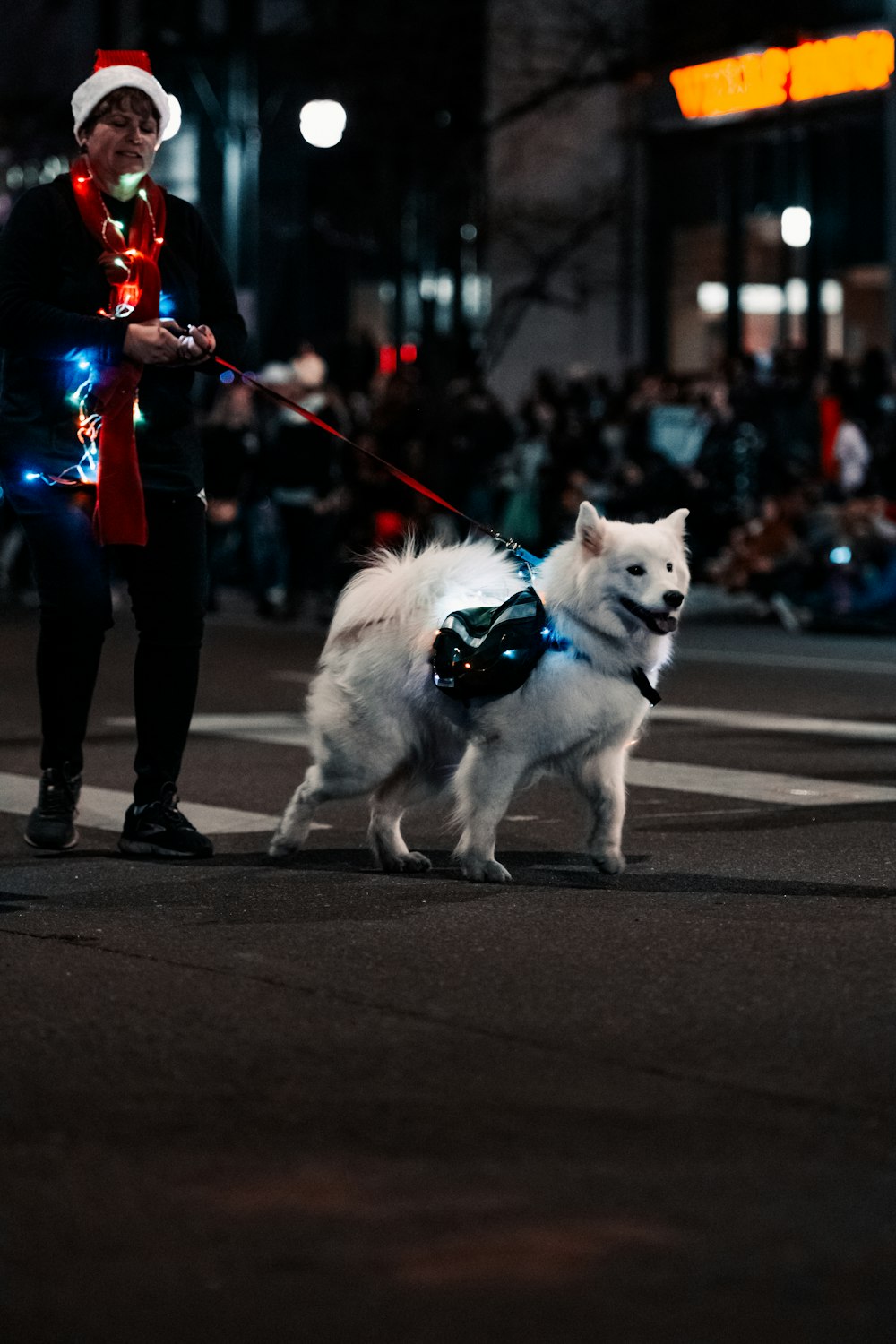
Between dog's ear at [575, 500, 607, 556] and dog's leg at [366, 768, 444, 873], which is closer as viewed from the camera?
dog's ear at [575, 500, 607, 556]

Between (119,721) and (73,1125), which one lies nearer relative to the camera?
(73,1125)

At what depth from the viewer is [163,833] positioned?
296 inches

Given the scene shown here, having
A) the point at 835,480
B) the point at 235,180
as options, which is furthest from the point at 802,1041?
the point at 235,180

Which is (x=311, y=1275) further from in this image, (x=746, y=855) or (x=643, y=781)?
(x=643, y=781)

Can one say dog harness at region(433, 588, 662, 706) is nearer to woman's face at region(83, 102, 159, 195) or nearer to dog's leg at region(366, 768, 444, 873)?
dog's leg at region(366, 768, 444, 873)

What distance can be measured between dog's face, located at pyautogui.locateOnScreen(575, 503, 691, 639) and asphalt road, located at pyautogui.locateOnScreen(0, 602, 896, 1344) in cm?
74

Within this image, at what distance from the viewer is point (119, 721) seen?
1174 cm

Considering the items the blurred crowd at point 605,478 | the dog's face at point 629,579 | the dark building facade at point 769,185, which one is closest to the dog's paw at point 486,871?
the dog's face at point 629,579

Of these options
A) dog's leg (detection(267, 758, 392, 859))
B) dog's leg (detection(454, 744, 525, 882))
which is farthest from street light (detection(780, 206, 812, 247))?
dog's leg (detection(454, 744, 525, 882))

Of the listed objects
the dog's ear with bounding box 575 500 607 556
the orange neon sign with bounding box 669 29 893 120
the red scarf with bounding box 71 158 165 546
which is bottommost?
the dog's ear with bounding box 575 500 607 556

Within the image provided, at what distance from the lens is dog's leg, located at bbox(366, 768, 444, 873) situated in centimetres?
727

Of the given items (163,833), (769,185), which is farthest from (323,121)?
(163,833)

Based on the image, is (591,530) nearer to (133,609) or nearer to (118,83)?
(133,609)

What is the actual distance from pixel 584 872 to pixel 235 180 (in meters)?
33.0
